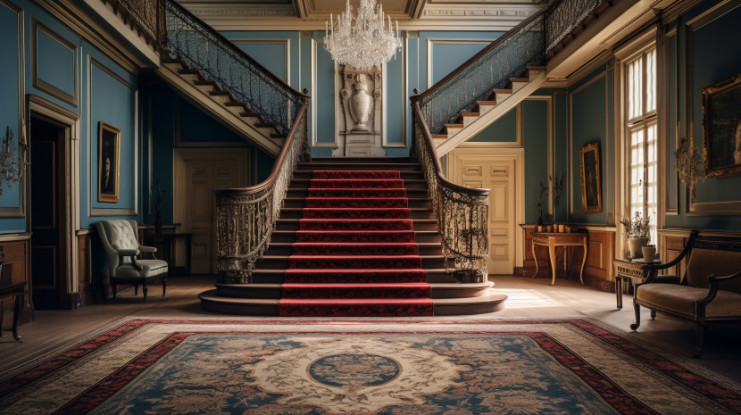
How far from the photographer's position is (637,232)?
6184 mm

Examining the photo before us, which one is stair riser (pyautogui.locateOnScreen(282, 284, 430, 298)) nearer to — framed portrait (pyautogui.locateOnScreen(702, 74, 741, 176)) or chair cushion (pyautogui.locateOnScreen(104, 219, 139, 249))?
chair cushion (pyautogui.locateOnScreen(104, 219, 139, 249))

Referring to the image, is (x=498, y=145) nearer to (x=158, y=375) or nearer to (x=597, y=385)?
(x=597, y=385)

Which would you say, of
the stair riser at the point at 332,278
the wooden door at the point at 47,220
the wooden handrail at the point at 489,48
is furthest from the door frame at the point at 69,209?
the wooden handrail at the point at 489,48

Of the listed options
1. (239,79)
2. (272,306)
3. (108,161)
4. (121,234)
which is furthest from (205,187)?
(272,306)

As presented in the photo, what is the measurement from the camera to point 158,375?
3383mm

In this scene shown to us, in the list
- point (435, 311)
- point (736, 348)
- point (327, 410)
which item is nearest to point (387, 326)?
point (435, 311)

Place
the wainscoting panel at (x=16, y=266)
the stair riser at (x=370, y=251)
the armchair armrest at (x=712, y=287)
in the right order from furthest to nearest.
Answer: the stair riser at (x=370, y=251), the wainscoting panel at (x=16, y=266), the armchair armrest at (x=712, y=287)

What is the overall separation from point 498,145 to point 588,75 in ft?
5.94

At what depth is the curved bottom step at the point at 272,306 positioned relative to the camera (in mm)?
5223

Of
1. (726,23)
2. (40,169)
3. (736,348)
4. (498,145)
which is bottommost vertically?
(736,348)

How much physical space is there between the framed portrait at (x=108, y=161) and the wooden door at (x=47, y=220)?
2.83 ft

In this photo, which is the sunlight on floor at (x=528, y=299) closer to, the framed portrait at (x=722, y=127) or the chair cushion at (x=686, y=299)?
the chair cushion at (x=686, y=299)

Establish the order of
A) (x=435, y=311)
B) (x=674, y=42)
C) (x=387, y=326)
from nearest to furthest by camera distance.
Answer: (x=387, y=326) < (x=435, y=311) < (x=674, y=42)

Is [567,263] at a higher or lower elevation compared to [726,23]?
lower
